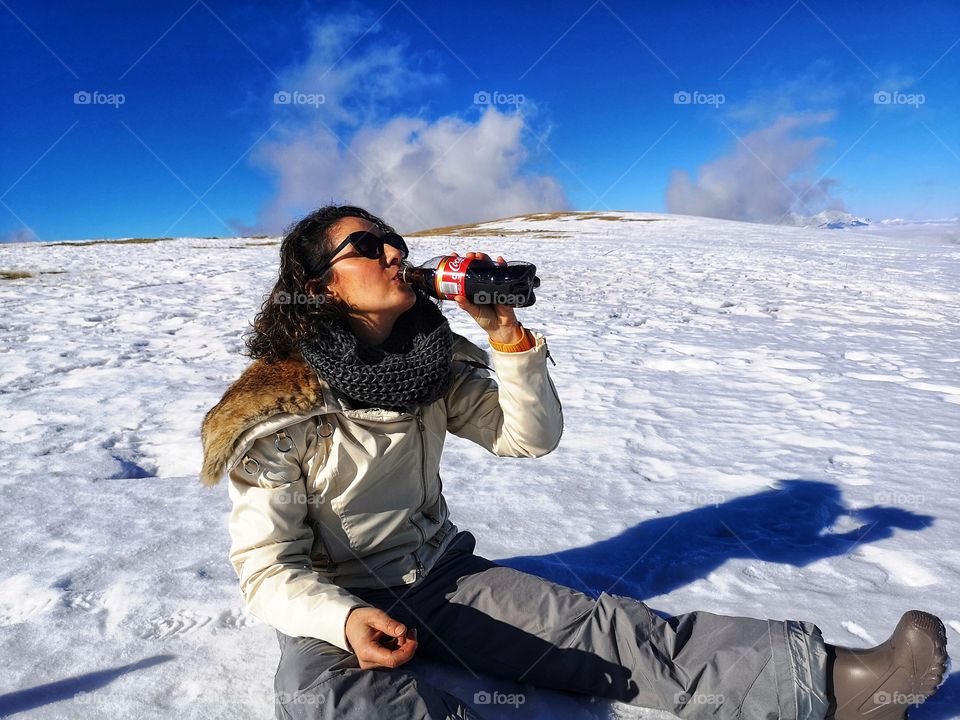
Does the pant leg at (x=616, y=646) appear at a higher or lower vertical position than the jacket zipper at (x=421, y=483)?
lower

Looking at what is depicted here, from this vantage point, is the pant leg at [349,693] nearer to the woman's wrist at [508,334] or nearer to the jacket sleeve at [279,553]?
the jacket sleeve at [279,553]

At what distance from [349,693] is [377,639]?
0.49 ft

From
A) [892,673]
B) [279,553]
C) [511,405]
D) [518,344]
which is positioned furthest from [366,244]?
[892,673]

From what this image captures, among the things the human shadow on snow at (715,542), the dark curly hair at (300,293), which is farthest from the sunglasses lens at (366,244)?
the human shadow on snow at (715,542)

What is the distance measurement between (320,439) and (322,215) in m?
0.86

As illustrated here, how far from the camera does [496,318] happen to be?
6.88 ft

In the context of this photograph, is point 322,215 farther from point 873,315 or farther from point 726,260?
point 726,260

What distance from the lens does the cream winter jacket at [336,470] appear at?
6.25ft

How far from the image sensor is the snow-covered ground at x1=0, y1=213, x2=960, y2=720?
2.32 m

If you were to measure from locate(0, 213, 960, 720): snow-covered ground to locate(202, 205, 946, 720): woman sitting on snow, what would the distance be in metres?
0.22

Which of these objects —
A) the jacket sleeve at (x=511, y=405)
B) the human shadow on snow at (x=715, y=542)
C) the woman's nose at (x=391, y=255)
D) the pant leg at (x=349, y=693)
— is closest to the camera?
the pant leg at (x=349, y=693)

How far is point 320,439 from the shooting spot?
2.08m

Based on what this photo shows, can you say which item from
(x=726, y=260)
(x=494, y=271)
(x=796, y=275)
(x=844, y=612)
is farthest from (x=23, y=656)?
(x=726, y=260)

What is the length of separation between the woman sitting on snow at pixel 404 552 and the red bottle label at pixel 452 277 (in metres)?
0.04
